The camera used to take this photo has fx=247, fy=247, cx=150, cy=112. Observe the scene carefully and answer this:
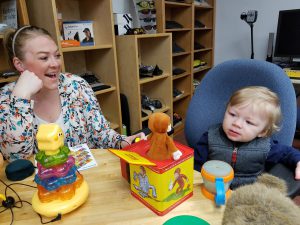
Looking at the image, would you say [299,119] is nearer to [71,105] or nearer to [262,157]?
[262,157]

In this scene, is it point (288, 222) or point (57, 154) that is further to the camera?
point (57, 154)

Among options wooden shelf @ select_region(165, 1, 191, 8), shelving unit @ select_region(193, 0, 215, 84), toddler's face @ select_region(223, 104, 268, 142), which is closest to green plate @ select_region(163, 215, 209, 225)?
toddler's face @ select_region(223, 104, 268, 142)

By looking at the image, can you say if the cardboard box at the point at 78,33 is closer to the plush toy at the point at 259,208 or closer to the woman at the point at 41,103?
the woman at the point at 41,103

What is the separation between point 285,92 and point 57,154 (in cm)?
90

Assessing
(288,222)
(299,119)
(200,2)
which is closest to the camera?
(288,222)

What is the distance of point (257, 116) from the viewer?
101cm

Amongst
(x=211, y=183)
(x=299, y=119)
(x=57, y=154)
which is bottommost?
(x=299, y=119)

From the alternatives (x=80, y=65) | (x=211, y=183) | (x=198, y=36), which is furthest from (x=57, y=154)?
(x=198, y=36)

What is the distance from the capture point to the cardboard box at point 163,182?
0.63 m

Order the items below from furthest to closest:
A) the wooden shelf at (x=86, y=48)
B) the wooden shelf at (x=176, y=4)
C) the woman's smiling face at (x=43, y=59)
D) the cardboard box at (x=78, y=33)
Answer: the wooden shelf at (x=176, y=4), the cardboard box at (x=78, y=33), the wooden shelf at (x=86, y=48), the woman's smiling face at (x=43, y=59)

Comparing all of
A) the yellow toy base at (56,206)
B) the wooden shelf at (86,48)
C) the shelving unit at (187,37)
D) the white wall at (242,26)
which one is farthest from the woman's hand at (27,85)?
the white wall at (242,26)

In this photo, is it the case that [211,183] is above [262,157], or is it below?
above

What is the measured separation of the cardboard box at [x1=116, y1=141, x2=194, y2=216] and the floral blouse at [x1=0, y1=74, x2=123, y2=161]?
20.9 inches

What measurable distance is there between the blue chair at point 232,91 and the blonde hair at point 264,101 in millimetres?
30
